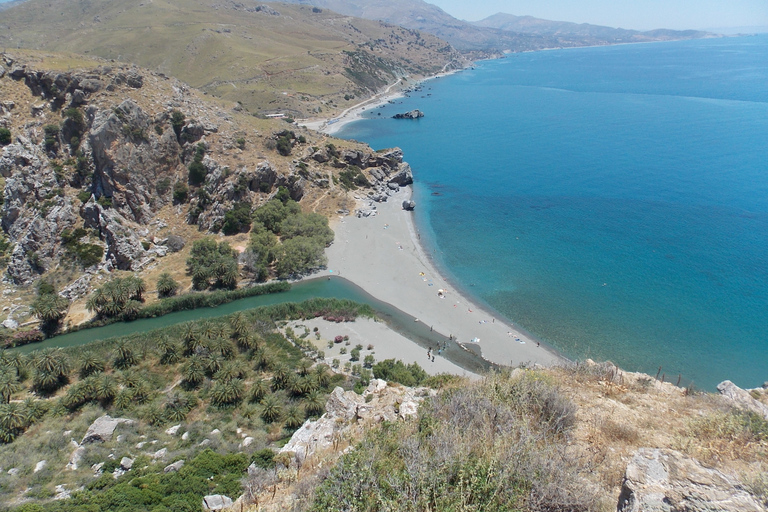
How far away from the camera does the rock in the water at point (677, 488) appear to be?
8.95m

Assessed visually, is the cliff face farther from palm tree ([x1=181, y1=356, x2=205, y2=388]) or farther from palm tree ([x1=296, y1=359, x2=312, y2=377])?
palm tree ([x1=296, y1=359, x2=312, y2=377])

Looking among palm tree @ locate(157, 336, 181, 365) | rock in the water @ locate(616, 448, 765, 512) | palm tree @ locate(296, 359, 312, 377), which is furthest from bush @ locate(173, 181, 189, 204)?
rock in the water @ locate(616, 448, 765, 512)

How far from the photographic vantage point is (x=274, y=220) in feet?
208

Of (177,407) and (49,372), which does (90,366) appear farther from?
(177,407)

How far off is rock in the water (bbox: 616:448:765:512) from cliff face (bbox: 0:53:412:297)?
61.1m

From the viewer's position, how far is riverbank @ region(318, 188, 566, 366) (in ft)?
142

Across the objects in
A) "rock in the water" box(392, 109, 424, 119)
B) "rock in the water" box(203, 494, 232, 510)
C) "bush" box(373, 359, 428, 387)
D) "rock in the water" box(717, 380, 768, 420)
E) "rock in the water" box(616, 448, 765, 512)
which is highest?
"rock in the water" box(392, 109, 424, 119)

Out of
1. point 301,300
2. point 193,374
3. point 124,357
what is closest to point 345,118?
point 301,300

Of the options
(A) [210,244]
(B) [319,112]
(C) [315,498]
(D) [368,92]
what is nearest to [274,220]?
(A) [210,244]

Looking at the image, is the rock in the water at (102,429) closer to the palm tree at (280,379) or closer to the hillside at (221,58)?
the palm tree at (280,379)

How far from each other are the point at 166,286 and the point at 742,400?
55.0m

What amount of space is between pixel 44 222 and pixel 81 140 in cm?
1525

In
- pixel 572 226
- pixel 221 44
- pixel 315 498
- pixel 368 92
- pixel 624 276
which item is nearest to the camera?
pixel 315 498

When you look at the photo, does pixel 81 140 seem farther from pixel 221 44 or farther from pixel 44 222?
pixel 221 44
